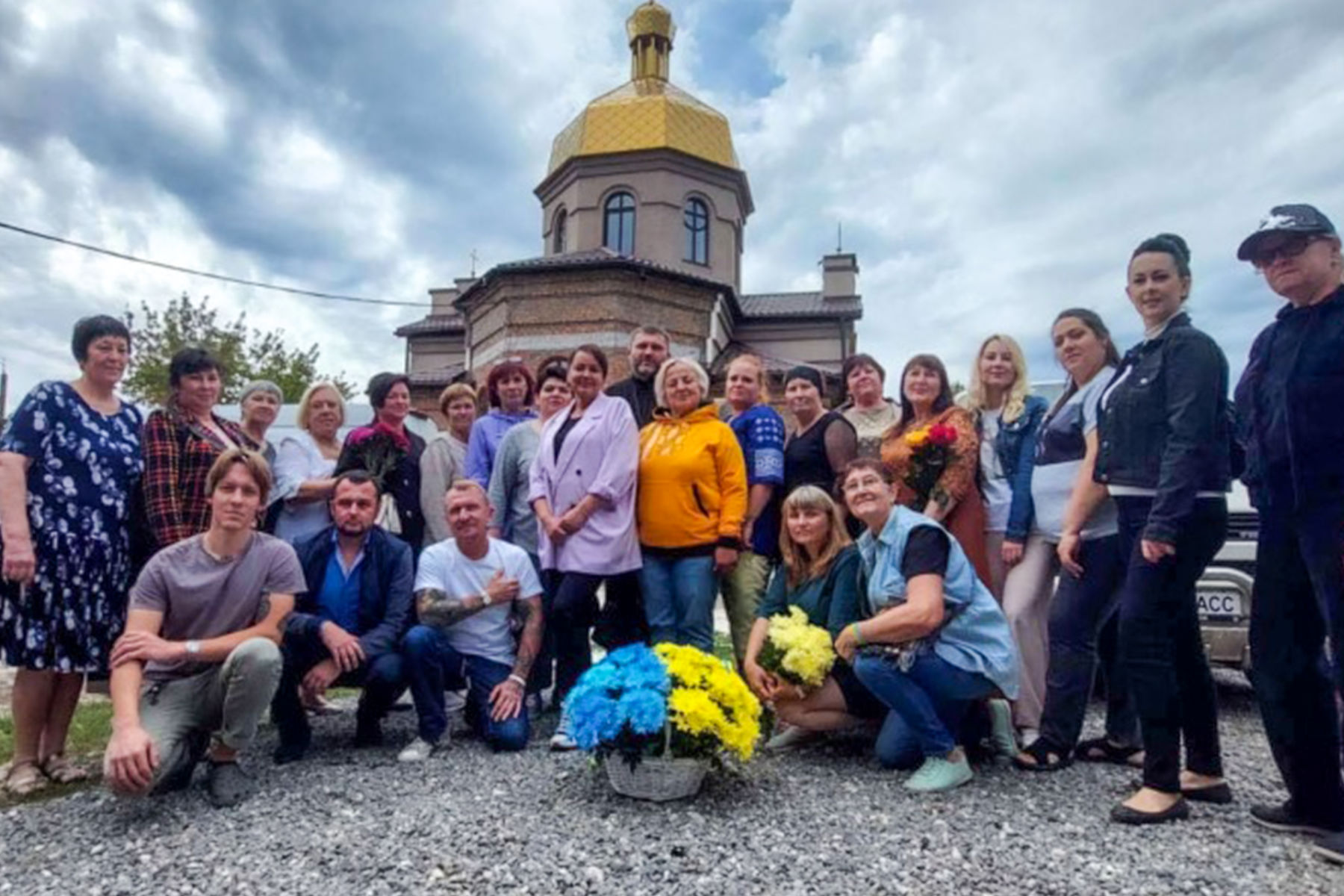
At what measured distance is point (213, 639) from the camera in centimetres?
374

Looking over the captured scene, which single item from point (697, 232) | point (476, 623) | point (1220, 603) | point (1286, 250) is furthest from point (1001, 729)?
point (697, 232)

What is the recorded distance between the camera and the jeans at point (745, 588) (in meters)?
Result: 4.86

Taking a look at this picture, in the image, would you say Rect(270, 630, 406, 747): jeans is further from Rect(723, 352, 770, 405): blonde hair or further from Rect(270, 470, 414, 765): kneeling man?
Rect(723, 352, 770, 405): blonde hair

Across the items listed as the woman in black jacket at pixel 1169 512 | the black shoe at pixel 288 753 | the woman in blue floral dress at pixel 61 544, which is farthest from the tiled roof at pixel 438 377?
the woman in black jacket at pixel 1169 512

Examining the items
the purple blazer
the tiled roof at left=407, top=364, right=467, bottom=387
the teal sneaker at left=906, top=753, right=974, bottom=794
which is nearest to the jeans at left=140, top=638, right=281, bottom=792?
the purple blazer

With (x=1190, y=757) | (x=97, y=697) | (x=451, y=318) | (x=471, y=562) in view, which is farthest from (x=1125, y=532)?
(x=451, y=318)

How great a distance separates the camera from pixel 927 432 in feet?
14.9

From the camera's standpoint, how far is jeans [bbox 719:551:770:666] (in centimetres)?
486

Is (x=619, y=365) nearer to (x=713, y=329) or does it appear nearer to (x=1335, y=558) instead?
(x=713, y=329)

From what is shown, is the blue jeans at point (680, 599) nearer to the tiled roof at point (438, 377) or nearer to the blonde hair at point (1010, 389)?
the blonde hair at point (1010, 389)

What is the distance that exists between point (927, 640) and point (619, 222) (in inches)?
935

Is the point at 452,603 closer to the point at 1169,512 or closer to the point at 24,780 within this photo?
the point at 24,780

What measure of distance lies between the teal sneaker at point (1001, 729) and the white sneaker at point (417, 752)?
2847mm

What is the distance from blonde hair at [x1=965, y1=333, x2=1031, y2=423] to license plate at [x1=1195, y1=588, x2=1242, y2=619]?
1825 mm
